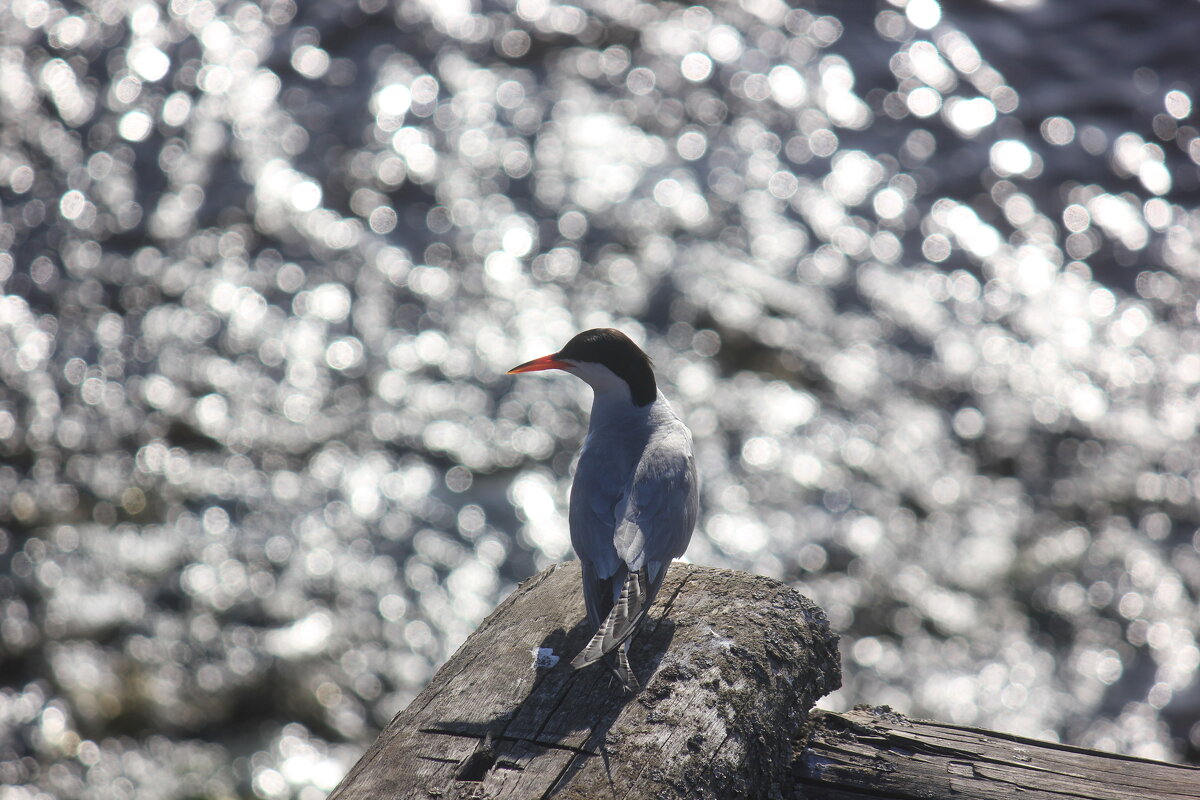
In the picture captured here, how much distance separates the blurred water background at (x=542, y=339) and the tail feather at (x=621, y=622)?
5194 millimetres

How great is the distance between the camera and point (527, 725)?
8.33ft

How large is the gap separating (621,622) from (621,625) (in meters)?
0.02

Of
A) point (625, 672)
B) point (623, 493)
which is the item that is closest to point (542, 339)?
point (623, 493)

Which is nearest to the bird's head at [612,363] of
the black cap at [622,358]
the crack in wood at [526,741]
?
the black cap at [622,358]

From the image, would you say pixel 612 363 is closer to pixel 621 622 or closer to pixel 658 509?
pixel 658 509

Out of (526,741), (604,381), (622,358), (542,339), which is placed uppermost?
(526,741)

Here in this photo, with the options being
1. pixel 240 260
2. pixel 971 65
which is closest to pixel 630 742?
pixel 240 260

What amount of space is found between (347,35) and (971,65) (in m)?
8.40

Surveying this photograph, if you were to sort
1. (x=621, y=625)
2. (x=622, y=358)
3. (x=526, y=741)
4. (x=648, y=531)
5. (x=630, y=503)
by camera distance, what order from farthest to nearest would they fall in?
(x=622, y=358) → (x=630, y=503) → (x=648, y=531) → (x=621, y=625) → (x=526, y=741)

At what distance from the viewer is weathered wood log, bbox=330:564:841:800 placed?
7.80 feet

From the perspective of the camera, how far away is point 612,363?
15.4ft

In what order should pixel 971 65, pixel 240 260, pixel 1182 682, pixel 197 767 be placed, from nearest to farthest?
pixel 197 767, pixel 1182 682, pixel 240 260, pixel 971 65

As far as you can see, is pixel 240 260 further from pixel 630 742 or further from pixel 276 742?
pixel 630 742

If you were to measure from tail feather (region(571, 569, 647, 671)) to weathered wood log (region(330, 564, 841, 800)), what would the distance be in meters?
0.05
